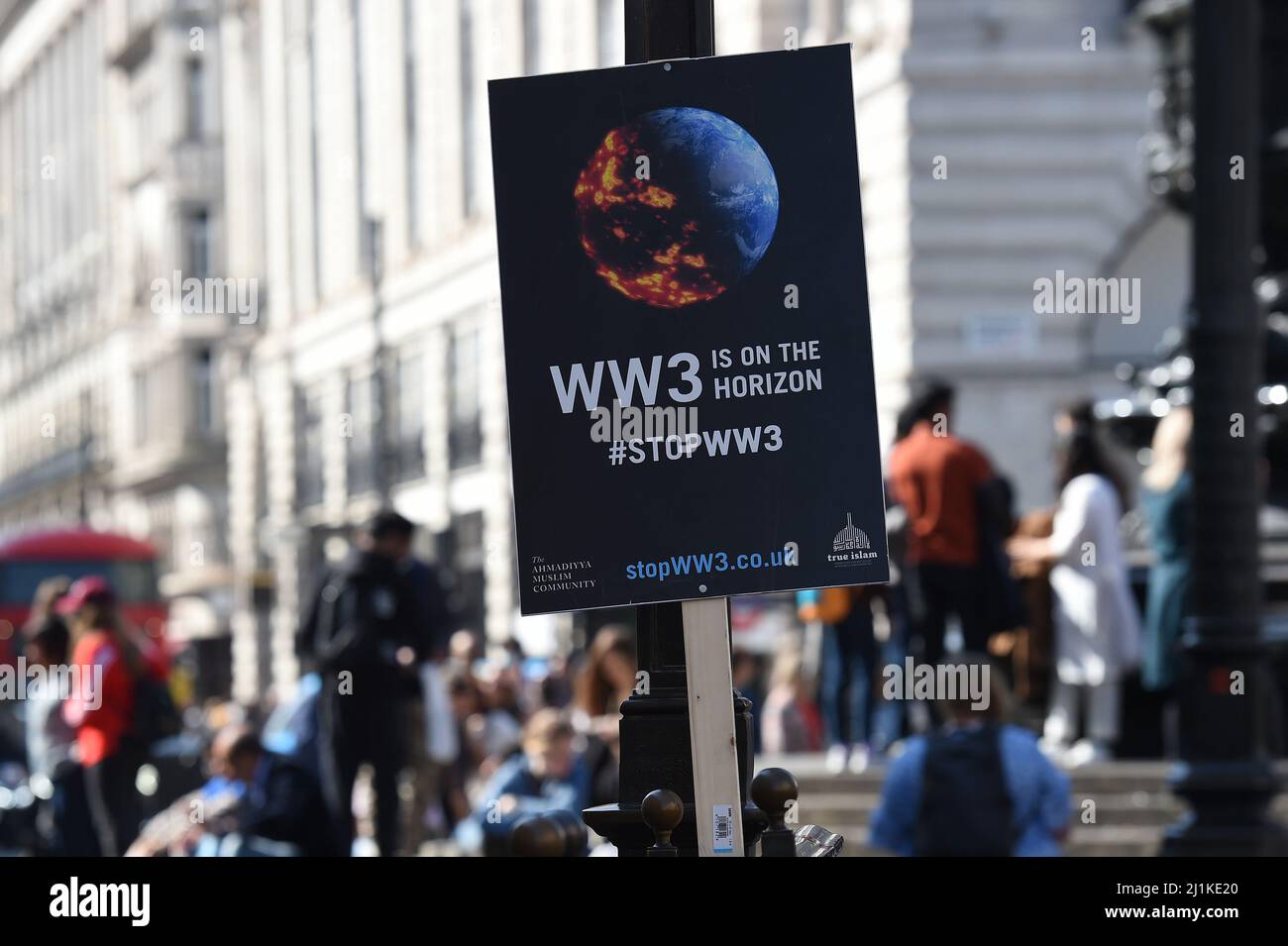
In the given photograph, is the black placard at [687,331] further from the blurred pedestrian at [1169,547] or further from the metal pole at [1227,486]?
the blurred pedestrian at [1169,547]

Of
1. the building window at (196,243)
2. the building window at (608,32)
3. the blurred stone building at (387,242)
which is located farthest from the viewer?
the building window at (196,243)

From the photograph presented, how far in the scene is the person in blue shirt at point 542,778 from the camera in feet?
34.4

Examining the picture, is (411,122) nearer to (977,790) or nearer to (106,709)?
(106,709)

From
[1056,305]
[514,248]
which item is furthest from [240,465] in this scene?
[514,248]

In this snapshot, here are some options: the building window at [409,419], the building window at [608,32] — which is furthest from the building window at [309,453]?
the building window at [608,32]

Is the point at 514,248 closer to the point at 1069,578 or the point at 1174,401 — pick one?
the point at 1069,578

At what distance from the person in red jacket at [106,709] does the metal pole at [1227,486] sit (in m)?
5.22

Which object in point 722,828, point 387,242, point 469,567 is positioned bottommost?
point 722,828

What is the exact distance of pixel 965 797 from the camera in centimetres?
743

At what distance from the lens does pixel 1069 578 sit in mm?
11109

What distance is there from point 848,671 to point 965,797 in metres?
3.79

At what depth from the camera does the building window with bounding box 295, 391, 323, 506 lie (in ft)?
142

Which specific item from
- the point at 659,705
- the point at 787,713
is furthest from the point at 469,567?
the point at 659,705
